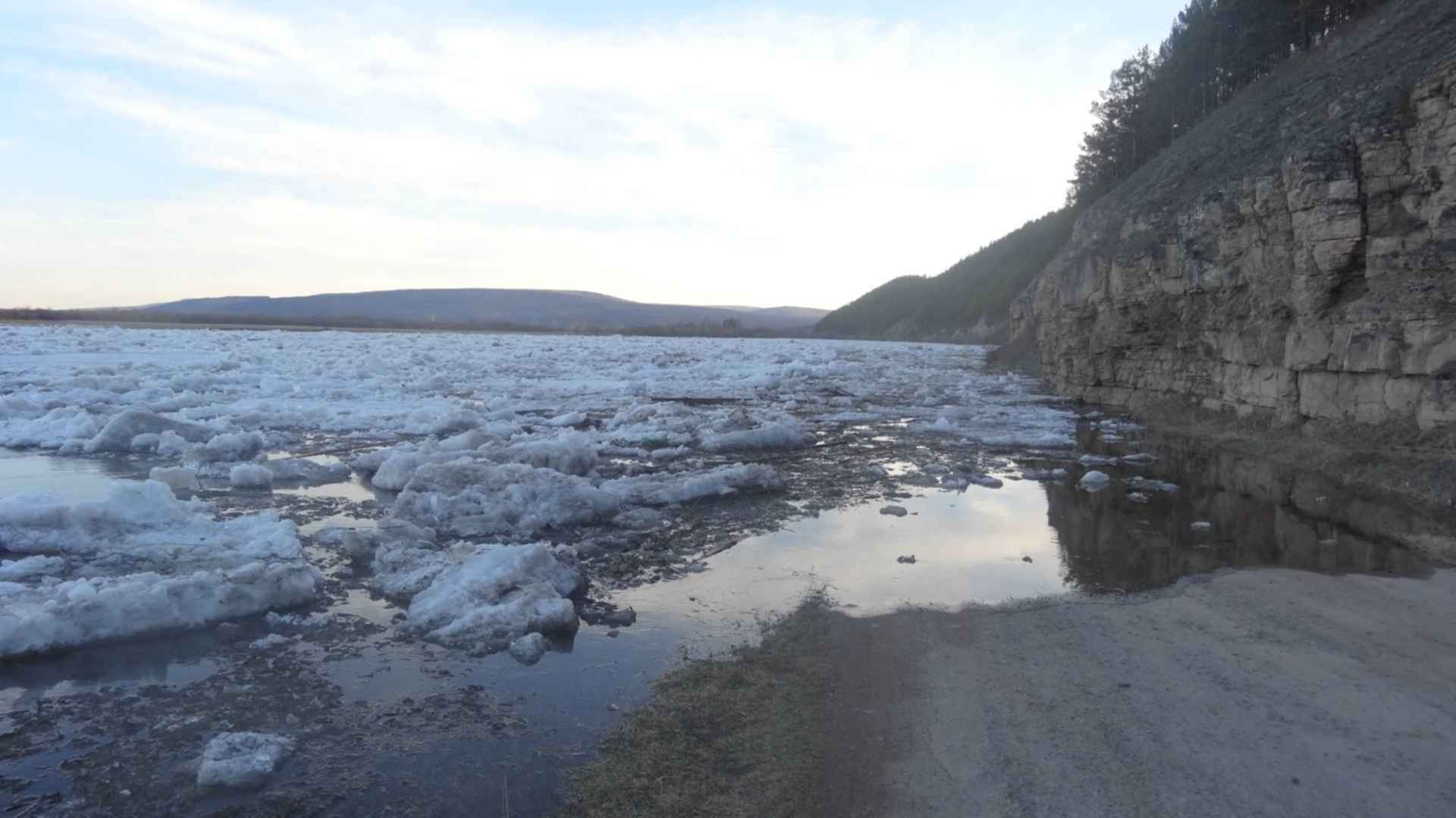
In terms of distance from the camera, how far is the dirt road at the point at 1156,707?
360 cm

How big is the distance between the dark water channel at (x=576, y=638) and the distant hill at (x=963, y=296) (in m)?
56.2

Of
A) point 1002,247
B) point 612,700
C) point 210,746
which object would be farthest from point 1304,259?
point 1002,247

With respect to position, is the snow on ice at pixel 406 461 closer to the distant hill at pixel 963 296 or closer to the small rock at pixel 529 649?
the small rock at pixel 529 649

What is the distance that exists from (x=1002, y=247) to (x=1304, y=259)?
3531 inches

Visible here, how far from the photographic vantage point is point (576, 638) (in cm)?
560

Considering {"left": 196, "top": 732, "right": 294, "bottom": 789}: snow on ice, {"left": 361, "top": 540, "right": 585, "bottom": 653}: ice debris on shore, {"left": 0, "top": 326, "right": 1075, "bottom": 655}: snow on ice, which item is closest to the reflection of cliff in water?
{"left": 0, "top": 326, "right": 1075, "bottom": 655}: snow on ice

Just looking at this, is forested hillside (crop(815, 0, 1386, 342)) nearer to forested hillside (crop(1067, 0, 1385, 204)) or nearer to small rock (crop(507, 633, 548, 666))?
forested hillside (crop(1067, 0, 1385, 204))

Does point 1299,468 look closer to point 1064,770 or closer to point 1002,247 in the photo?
point 1064,770

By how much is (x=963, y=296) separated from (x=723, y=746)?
97006mm

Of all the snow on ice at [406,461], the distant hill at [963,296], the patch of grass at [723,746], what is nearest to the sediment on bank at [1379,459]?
the snow on ice at [406,461]

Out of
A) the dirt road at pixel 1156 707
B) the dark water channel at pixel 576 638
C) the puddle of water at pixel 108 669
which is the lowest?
the puddle of water at pixel 108 669

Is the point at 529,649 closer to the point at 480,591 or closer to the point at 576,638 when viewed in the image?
the point at 576,638

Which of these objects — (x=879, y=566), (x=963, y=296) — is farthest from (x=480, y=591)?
(x=963, y=296)

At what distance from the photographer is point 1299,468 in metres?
10.9
